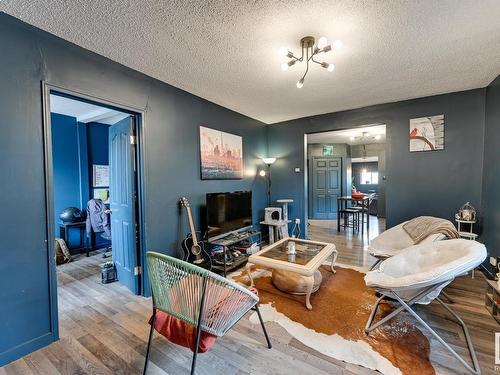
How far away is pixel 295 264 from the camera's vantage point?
7.66 ft

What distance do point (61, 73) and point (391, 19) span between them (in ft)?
9.02

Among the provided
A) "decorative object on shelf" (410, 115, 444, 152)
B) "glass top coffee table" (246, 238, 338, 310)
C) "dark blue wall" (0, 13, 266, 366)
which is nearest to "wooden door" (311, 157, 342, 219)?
"decorative object on shelf" (410, 115, 444, 152)

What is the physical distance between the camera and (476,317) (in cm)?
209

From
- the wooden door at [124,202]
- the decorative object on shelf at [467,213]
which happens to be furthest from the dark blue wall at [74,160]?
the decorative object on shelf at [467,213]

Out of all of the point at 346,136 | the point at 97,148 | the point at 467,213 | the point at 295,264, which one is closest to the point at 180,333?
the point at 295,264

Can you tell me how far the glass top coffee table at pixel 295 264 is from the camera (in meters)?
2.28

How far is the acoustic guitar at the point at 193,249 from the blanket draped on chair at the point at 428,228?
8.52ft

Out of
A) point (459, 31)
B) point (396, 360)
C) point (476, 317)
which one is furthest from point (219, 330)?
point (459, 31)

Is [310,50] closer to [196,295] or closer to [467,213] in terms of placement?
[196,295]

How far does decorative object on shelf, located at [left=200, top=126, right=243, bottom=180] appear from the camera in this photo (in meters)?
3.37

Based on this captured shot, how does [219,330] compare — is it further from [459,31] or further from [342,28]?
[459,31]

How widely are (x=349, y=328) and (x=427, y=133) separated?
3186 mm

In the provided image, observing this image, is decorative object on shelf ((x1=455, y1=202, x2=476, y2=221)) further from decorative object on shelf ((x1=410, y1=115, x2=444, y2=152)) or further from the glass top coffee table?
the glass top coffee table

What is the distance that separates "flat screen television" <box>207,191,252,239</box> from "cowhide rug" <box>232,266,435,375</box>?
92 cm
